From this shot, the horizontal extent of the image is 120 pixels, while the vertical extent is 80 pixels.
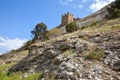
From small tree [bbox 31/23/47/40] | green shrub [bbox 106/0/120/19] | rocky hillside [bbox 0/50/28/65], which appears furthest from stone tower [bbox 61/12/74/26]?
rocky hillside [bbox 0/50/28/65]

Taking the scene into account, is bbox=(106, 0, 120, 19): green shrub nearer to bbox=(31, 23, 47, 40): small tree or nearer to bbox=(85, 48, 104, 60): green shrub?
bbox=(31, 23, 47, 40): small tree

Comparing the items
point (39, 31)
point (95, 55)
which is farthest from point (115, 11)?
point (95, 55)

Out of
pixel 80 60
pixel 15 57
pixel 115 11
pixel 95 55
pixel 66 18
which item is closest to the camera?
pixel 80 60

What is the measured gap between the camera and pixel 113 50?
19.1 meters

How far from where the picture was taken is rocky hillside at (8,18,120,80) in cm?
1659

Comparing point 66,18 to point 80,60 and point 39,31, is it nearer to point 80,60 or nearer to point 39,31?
point 39,31

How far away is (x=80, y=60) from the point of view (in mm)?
18344

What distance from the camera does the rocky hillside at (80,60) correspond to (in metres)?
16.6

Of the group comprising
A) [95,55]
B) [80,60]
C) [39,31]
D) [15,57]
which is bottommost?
[15,57]

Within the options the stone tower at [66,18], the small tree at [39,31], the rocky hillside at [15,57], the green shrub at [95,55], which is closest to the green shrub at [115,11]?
the rocky hillside at [15,57]

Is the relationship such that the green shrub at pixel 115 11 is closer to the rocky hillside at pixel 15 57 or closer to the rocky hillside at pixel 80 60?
the rocky hillside at pixel 15 57

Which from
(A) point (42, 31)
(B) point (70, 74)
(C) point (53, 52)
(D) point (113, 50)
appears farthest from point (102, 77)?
(A) point (42, 31)

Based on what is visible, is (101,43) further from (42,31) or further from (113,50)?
(42,31)

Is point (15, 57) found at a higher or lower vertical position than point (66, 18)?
lower
